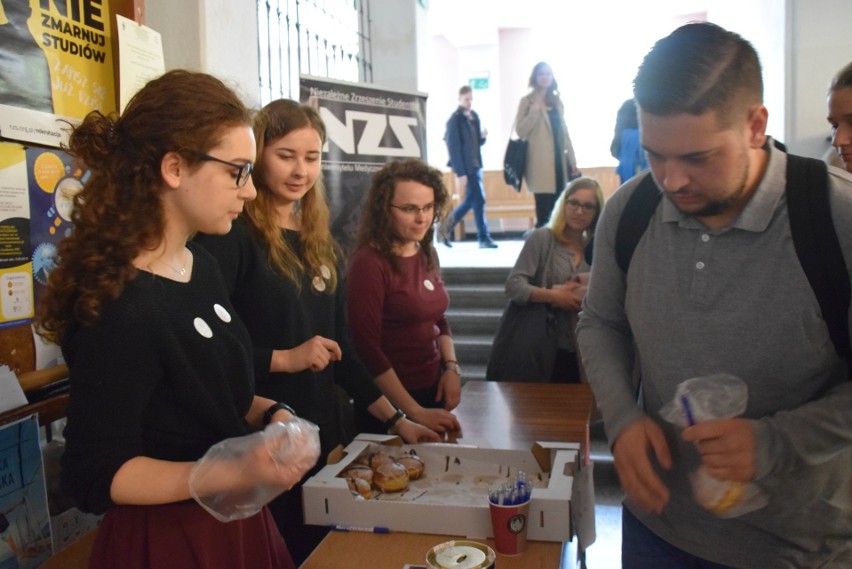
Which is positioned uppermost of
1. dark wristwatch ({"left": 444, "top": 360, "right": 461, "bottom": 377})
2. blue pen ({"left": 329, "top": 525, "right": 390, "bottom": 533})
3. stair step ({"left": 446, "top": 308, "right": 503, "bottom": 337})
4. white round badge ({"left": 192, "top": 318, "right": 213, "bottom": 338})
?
white round badge ({"left": 192, "top": 318, "right": 213, "bottom": 338})

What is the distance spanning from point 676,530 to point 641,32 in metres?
12.8

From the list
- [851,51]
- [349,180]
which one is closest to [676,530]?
[349,180]

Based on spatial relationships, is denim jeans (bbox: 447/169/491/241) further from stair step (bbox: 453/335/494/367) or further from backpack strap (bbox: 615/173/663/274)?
backpack strap (bbox: 615/173/663/274)

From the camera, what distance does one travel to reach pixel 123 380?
3.31 feet

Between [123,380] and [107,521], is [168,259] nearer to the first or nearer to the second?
[123,380]

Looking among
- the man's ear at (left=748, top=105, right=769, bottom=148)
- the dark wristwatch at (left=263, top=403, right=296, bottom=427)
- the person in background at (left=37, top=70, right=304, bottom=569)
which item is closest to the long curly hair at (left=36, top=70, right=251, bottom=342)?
the person in background at (left=37, top=70, right=304, bottom=569)

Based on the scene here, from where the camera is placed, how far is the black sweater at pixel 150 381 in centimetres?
100

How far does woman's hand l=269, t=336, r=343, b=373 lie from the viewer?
5.44 feet

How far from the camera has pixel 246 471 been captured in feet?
3.39

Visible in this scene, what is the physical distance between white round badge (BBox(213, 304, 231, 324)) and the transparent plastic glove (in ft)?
0.77

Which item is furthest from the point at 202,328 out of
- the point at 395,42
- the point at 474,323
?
the point at 395,42

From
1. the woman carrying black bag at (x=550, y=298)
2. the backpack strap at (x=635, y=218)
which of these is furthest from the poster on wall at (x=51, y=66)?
the woman carrying black bag at (x=550, y=298)

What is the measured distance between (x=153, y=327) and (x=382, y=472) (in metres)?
0.67

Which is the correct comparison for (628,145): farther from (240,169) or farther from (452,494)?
(240,169)
